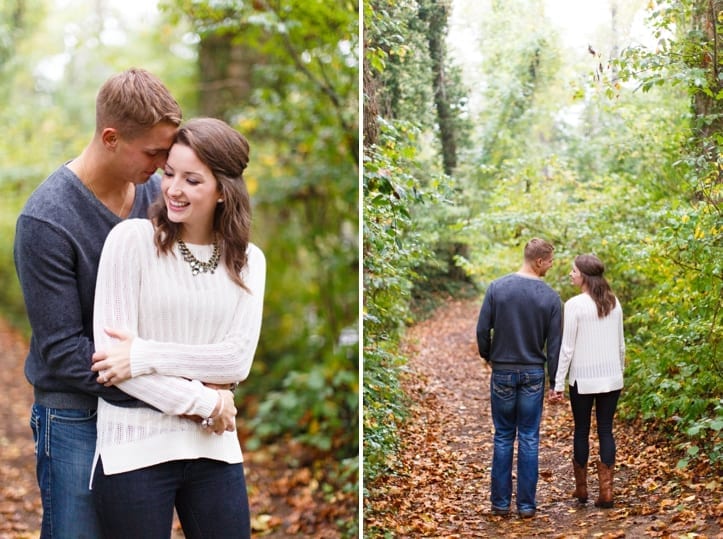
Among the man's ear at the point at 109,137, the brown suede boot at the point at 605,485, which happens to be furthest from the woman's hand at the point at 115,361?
the brown suede boot at the point at 605,485

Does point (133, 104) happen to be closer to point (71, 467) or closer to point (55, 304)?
point (55, 304)

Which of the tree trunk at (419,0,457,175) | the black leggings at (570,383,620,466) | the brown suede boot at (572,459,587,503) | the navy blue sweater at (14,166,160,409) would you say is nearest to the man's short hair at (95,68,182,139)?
the navy blue sweater at (14,166,160,409)

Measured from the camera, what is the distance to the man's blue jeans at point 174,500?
6.48 ft

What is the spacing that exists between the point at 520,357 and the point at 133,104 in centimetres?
164

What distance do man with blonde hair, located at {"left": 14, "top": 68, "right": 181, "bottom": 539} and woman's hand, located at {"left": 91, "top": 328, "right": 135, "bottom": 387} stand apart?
5 centimetres

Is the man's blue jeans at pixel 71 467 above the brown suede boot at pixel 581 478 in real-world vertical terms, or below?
above

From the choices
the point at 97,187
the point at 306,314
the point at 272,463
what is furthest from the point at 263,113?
the point at 97,187

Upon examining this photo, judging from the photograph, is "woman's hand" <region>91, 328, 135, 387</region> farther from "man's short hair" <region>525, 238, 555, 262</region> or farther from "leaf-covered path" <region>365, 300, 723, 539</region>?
"man's short hair" <region>525, 238, 555, 262</region>

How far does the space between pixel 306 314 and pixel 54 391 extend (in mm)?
4123

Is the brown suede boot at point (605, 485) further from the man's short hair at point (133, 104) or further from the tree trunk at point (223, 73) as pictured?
the tree trunk at point (223, 73)

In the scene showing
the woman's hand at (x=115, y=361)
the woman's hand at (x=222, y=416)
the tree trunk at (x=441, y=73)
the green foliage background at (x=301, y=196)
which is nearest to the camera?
the woman's hand at (x=115, y=361)

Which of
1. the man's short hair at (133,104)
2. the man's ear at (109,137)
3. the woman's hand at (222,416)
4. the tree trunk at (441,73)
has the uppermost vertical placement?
the tree trunk at (441,73)

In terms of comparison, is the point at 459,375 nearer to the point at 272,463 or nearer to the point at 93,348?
the point at 93,348

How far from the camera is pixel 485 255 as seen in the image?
2.92 metres
